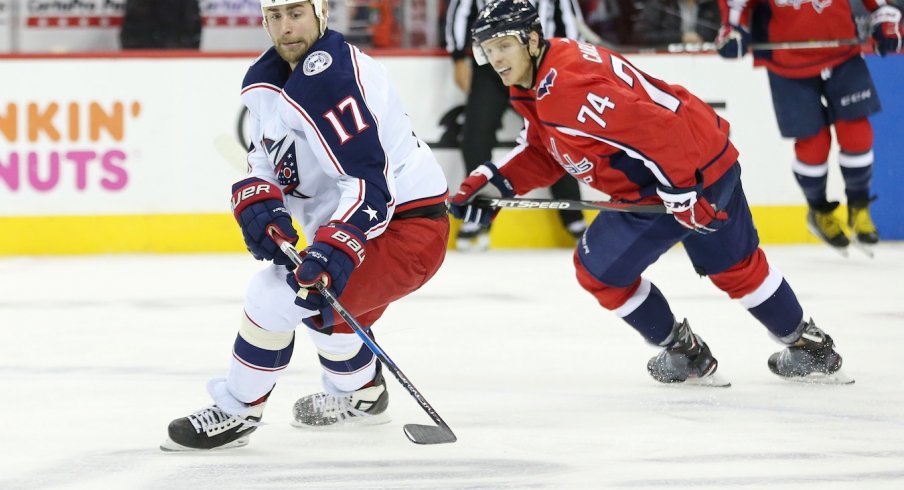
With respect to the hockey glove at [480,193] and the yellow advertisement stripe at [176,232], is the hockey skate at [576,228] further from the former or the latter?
the hockey glove at [480,193]

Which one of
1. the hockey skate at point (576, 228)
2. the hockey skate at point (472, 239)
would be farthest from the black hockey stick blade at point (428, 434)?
the hockey skate at point (576, 228)

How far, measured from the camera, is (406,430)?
259cm

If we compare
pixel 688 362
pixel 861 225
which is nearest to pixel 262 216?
pixel 688 362

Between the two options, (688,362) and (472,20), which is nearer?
(688,362)

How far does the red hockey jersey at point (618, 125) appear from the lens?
111 inches

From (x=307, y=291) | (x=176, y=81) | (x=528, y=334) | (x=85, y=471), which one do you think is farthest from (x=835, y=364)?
(x=176, y=81)

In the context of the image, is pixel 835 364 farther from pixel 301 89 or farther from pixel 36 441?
pixel 36 441

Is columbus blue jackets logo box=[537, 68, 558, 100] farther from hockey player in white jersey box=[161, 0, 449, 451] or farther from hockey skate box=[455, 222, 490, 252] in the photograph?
hockey skate box=[455, 222, 490, 252]

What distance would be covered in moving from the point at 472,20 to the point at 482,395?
2.95 meters

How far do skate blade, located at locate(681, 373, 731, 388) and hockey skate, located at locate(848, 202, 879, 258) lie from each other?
212cm

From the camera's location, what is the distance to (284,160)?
8.47 feet

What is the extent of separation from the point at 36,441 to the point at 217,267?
2739 millimetres

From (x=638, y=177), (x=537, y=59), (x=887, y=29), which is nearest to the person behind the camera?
(x=537, y=59)

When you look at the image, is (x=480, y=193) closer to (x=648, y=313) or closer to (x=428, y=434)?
(x=648, y=313)
